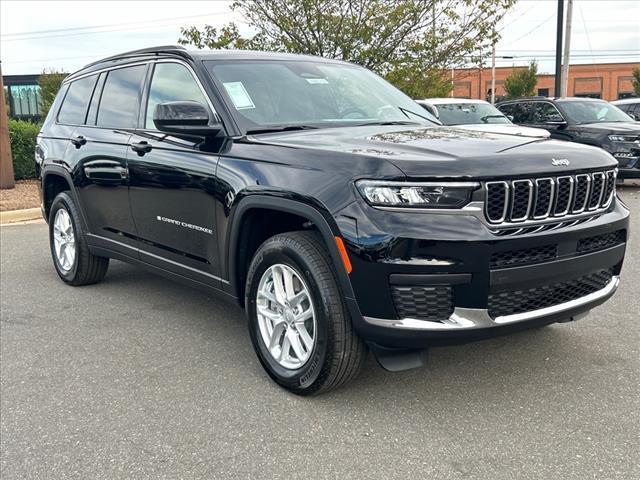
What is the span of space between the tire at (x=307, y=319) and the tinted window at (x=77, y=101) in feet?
9.29

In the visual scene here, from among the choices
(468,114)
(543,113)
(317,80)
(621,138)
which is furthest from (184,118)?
(543,113)

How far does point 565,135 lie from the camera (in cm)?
1209

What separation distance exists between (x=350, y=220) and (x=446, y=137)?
882 millimetres

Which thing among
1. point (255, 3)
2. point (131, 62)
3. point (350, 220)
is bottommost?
point (350, 220)

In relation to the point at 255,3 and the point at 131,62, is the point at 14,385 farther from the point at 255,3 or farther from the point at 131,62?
the point at 255,3

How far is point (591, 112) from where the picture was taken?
1231 cm

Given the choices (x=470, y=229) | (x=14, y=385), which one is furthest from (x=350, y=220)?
(x=14, y=385)

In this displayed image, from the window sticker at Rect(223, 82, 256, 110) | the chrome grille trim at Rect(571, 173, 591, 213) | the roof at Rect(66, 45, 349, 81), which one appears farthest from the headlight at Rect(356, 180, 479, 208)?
the roof at Rect(66, 45, 349, 81)

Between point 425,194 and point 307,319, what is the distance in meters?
0.93

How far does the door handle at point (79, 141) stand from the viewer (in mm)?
5077

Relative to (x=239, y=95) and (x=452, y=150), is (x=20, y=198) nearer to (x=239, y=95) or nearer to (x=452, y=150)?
(x=239, y=95)

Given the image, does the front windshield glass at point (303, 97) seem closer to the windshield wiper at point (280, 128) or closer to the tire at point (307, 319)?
the windshield wiper at point (280, 128)

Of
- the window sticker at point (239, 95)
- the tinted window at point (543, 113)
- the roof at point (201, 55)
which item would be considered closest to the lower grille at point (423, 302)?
the window sticker at point (239, 95)

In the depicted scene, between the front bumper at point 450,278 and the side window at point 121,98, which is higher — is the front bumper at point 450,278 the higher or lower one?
the lower one
